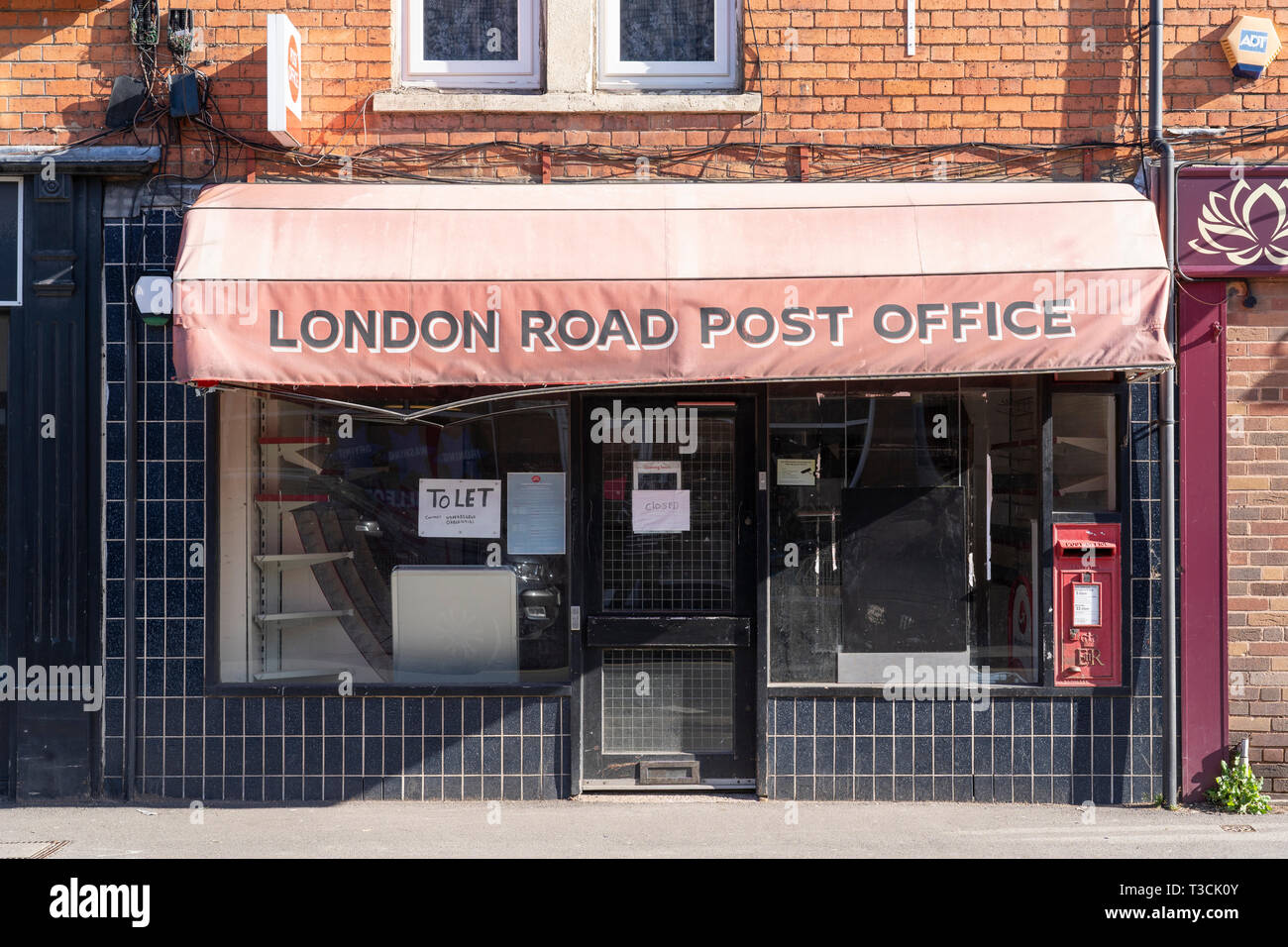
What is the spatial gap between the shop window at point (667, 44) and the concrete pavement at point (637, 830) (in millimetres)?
4263

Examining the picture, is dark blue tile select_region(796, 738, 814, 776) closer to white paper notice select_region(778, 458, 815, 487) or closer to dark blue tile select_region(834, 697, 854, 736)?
dark blue tile select_region(834, 697, 854, 736)

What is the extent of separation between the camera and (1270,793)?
629 cm

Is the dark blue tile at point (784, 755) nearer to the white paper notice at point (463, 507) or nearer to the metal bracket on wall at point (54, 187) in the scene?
the white paper notice at point (463, 507)

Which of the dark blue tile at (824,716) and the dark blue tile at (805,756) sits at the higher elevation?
the dark blue tile at (824,716)

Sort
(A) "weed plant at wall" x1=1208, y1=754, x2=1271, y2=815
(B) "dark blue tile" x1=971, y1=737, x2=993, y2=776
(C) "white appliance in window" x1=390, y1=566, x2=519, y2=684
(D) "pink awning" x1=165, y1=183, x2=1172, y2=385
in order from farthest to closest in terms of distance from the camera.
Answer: (C) "white appliance in window" x1=390, y1=566, x2=519, y2=684
(B) "dark blue tile" x1=971, y1=737, x2=993, y2=776
(A) "weed plant at wall" x1=1208, y1=754, x2=1271, y2=815
(D) "pink awning" x1=165, y1=183, x2=1172, y2=385

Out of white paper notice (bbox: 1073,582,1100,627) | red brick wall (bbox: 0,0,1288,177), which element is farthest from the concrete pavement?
red brick wall (bbox: 0,0,1288,177)

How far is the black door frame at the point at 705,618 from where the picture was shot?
6359 mm

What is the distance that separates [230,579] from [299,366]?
1766mm

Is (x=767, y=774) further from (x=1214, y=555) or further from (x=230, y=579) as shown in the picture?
(x=230, y=579)

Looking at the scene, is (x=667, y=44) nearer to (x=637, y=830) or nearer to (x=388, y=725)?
(x=388, y=725)

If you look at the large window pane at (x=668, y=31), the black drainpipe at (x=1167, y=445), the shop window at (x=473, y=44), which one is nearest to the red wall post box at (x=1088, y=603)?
the black drainpipe at (x=1167, y=445)

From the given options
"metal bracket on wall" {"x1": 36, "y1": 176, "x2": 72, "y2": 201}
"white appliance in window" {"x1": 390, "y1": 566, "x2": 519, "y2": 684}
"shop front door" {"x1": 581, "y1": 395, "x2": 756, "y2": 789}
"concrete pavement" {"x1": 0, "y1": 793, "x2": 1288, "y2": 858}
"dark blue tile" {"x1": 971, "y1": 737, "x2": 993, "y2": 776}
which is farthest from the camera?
"white appliance in window" {"x1": 390, "y1": 566, "x2": 519, "y2": 684}

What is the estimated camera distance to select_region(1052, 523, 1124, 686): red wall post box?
20.7 feet

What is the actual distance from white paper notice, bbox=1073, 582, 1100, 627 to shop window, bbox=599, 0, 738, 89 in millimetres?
3638
